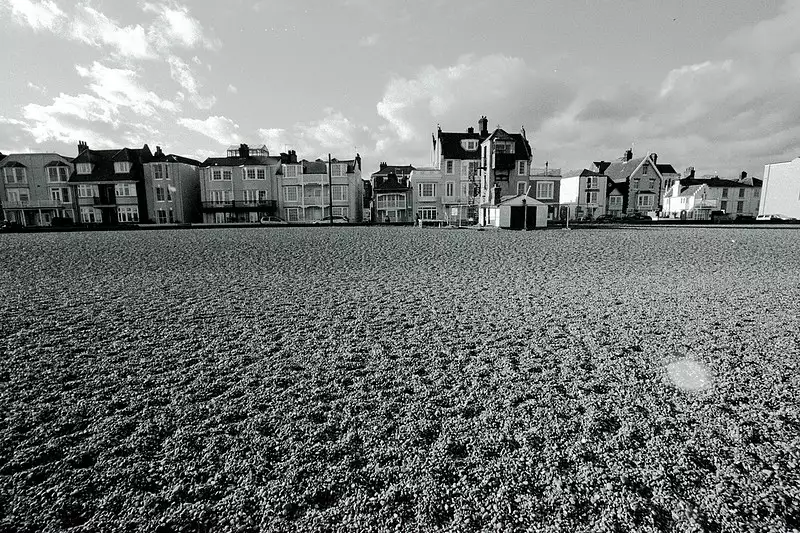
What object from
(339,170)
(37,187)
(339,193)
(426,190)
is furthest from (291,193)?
(37,187)

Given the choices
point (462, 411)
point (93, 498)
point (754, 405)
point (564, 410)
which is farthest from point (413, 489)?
point (754, 405)

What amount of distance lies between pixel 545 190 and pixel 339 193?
84.3 feet

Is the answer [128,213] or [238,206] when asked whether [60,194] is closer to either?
[128,213]

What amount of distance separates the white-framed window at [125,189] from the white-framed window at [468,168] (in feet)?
136

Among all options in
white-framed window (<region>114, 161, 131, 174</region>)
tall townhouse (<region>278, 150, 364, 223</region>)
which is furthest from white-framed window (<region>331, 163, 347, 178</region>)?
white-framed window (<region>114, 161, 131, 174</region>)

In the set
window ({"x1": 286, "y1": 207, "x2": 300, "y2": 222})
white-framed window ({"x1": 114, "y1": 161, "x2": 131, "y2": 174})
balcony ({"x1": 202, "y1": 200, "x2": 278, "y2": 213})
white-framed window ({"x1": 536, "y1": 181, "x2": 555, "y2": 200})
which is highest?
white-framed window ({"x1": 114, "y1": 161, "x2": 131, "y2": 174})

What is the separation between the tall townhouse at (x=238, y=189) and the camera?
54656mm

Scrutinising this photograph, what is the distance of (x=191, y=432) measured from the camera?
3.50 meters

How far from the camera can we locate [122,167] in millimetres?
54719

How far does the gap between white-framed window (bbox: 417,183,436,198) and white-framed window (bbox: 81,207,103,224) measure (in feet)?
136

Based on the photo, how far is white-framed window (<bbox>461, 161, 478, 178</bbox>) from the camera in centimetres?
5125

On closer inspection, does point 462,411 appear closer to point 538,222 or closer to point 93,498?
point 93,498

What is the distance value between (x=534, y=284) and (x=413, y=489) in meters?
8.08

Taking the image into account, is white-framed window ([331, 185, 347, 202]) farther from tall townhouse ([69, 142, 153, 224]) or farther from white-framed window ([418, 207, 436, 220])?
tall townhouse ([69, 142, 153, 224])
